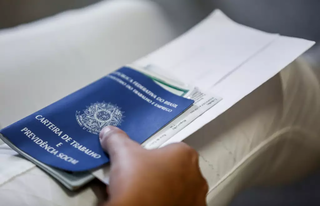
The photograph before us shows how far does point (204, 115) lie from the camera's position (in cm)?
44

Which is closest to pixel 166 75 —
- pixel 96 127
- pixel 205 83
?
pixel 205 83

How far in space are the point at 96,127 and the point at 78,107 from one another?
2.0 inches

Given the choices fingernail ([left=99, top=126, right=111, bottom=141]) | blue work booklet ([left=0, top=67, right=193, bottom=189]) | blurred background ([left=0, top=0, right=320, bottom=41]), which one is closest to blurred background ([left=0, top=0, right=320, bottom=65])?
blurred background ([left=0, top=0, right=320, bottom=41])

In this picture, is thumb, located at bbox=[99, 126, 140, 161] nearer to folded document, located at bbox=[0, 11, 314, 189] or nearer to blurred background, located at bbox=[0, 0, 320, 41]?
folded document, located at bbox=[0, 11, 314, 189]

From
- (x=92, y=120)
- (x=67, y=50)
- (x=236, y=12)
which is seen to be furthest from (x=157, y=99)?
(x=236, y=12)

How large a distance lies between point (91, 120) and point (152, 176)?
150mm

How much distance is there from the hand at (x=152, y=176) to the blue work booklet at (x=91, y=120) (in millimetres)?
36

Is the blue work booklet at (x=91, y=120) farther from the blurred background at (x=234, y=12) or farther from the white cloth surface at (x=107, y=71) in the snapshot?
the blurred background at (x=234, y=12)

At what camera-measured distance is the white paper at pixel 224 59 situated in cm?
48

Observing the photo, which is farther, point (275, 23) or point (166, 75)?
point (275, 23)

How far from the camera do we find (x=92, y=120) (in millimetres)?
429

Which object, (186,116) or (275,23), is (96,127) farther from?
(275,23)

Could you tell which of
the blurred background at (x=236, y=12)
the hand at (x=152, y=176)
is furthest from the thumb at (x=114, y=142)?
the blurred background at (x=236, y=12)

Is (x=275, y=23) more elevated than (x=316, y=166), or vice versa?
(x=275, y=23)
